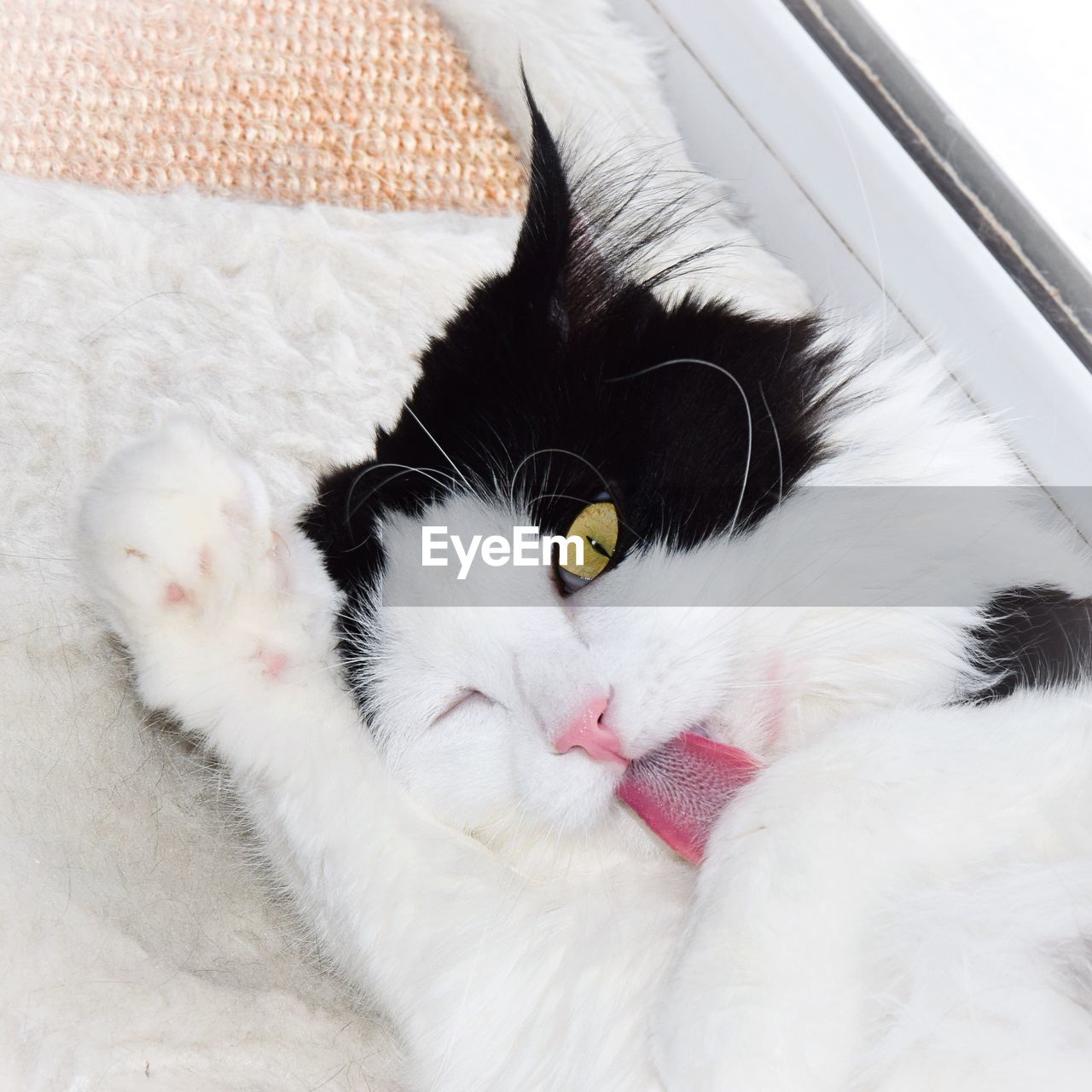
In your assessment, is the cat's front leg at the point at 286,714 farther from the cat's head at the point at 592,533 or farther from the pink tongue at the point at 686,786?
the pink tongue at the point at 686,786

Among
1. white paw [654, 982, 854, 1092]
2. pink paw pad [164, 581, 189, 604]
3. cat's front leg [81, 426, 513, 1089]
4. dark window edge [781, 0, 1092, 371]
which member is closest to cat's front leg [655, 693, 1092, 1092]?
white paw [654, 982, 854, 1092]

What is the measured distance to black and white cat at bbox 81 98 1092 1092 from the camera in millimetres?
714

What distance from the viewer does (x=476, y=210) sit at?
1.43 m

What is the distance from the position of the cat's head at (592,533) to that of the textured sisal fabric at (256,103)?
45cm

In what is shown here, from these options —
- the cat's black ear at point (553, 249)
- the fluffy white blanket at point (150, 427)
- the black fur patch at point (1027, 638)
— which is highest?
the black fur patch at point (1027, 638)

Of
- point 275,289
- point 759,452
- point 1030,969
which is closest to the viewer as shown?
point 1030,969

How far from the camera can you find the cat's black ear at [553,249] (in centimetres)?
98

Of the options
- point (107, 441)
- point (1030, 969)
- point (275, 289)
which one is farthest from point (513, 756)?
point (275, 289)

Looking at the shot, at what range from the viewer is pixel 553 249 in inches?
39.0

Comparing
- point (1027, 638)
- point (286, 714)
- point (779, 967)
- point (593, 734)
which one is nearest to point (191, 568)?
point (286, 714)

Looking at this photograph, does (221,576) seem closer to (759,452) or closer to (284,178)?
(759,452)

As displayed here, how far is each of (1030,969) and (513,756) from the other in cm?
41

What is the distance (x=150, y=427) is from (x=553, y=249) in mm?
473

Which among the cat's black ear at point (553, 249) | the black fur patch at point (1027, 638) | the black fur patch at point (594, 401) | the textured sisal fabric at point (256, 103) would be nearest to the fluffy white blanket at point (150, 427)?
the textured sisal fabric at point (256, 103)
